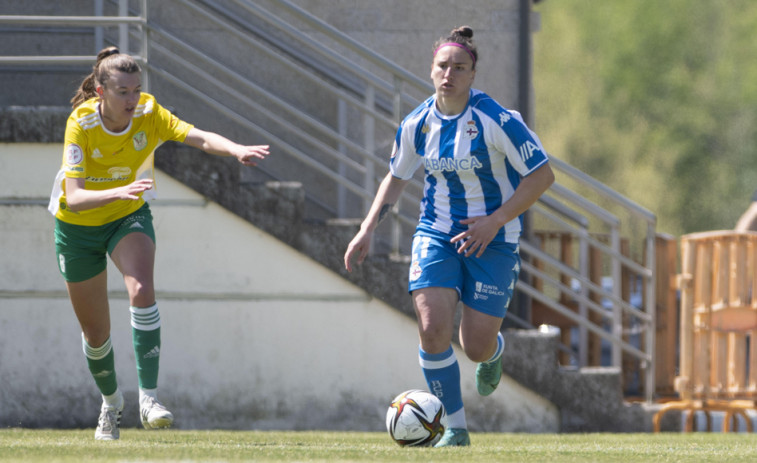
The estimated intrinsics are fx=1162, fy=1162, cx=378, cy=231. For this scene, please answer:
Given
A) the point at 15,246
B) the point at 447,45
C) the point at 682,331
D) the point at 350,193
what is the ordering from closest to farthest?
the point at 447,45, the point at 15,246, the point at 682,331, the point at 350,193

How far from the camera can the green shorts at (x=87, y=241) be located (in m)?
6.22

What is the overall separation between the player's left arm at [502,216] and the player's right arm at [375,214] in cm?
51

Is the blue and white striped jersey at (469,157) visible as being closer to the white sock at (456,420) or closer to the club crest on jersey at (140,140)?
the white sock at (456,420)

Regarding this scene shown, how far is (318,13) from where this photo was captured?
390 inches

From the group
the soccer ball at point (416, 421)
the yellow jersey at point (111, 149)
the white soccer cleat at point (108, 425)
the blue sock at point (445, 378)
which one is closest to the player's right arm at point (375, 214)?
the blue sock at point (445, 378)

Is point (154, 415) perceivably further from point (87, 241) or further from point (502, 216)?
point (502, 216)

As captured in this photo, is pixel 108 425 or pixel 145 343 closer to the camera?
pixel 145 343

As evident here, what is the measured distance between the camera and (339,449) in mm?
5699

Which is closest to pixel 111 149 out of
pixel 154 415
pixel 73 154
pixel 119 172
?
pixel 119 172

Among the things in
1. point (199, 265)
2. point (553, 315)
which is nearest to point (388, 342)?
point (199, 265)

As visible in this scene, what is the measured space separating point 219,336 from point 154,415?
2.58 meters

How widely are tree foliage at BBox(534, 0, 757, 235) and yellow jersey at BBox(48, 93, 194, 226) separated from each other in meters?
28.1

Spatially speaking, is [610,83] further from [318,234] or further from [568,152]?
[318,234]

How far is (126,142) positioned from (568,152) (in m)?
28.1
